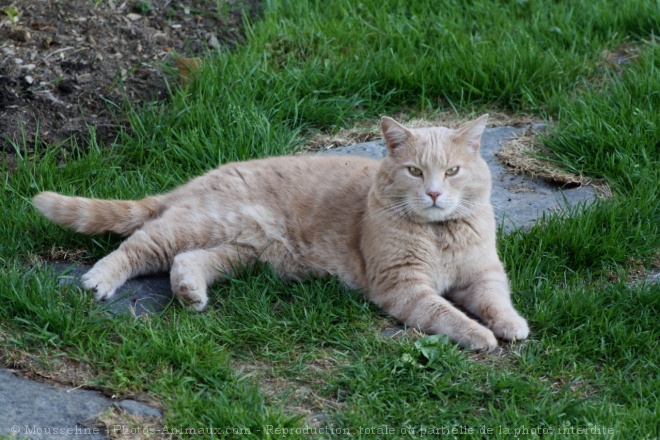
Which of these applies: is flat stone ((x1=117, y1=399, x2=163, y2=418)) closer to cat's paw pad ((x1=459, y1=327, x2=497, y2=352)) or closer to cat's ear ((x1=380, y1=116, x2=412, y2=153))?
cat's paw pad ((x1=459, y1=327, x2=497, y2=352))

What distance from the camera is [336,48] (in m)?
6.52

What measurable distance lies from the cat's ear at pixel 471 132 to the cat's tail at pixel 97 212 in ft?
5.53

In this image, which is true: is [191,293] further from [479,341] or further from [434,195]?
[479,341]

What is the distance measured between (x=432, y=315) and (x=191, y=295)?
1.17m

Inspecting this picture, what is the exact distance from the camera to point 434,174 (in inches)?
175

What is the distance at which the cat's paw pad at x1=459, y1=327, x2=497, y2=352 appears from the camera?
4.05 metres

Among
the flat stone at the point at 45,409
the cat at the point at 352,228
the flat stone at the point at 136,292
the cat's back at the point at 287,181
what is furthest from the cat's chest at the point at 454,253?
the flat stone at the point at 45,409

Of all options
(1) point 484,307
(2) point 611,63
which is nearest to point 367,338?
(1) point 484,307

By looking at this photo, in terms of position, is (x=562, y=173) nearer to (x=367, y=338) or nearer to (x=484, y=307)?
(x=484, y=307)

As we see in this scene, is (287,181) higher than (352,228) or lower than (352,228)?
higher

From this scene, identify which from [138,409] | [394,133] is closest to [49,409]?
[138,409]

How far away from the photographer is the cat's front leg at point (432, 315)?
4.08 m

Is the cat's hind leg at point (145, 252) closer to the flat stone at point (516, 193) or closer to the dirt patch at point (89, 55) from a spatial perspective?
the dirt patch at point (89, 55)

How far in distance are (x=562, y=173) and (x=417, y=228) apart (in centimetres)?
148
